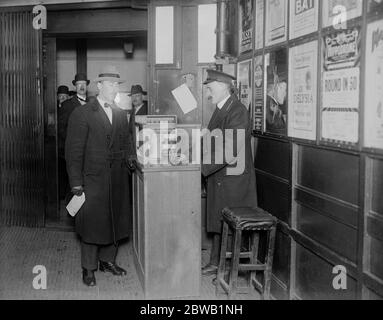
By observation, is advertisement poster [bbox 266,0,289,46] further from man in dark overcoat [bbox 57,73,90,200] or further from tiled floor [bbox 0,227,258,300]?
man in dark overcoat [bbox 57,73,90,200]

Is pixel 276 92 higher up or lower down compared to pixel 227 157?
Answer: higher up

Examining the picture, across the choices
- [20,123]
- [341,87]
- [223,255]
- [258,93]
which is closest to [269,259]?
[223,255]

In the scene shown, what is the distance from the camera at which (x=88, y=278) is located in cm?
426

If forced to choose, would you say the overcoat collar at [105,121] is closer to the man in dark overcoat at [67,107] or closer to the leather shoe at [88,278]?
the leather shoe at [88,278]

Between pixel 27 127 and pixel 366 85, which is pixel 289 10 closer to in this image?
pixel 366 85

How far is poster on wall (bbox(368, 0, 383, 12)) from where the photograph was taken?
2404 mm

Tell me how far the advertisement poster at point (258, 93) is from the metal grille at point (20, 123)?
9.46 feet

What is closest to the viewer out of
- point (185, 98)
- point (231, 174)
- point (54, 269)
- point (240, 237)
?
point (240, 237)

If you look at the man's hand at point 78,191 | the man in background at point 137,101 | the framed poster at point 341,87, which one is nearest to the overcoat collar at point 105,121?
the man's hand at point 78,191

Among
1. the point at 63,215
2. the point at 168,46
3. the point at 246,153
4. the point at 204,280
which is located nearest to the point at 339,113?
the point at 246,153

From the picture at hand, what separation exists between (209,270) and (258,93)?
5.48 ft

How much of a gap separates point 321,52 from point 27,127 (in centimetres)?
417

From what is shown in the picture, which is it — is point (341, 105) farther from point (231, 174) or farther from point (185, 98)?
point (185, 98)

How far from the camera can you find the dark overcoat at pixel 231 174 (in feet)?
13.4
